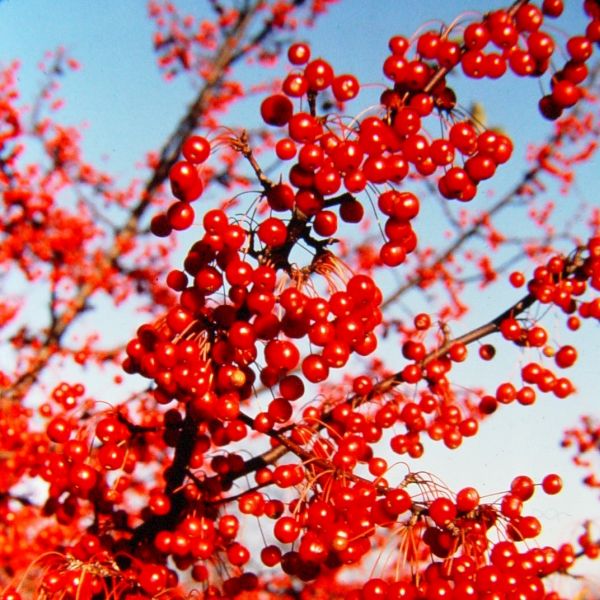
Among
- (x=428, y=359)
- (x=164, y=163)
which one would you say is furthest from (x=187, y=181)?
(x=164, y=163)

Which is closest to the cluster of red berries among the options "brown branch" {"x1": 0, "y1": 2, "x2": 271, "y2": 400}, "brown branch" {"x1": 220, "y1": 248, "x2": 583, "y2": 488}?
"brown branch" {"x1": 220, "y1": 248, "x2": 583, "y2": 488}

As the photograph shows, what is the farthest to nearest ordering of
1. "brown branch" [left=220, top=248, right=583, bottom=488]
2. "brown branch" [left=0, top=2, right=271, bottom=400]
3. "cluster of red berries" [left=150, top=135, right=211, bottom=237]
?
"brown branch" [left=0, top=2, right=271, bottom=400] < "brown branch" [left=220, top=248, right=583, bottom=488] < "cluster of red berries" [left=150, top=135, right=211, bottom=237]

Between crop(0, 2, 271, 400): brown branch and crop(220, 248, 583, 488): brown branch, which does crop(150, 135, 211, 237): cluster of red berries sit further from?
crop(0, 2, 271, 400): brown branch

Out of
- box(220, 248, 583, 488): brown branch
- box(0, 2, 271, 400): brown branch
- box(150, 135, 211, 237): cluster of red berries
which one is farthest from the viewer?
box(0, 2, 271, 400): brown branch

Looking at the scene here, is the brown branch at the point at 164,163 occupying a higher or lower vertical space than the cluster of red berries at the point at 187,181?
higher

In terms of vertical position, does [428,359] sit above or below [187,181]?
above

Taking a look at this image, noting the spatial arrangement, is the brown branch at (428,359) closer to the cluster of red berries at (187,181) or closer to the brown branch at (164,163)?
the cluster of red berries at (187,181)

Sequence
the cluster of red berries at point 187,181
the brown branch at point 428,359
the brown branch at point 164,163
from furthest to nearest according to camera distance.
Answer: the brown branch at point 164,163 < the brown branch at point 428,359 < the cluster of red berries at point 187,181

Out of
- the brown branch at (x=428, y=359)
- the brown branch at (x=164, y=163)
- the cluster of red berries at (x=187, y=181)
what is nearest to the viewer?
the cluster of red berries at (x=187, y=181)

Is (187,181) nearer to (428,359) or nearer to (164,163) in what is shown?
(428,359)

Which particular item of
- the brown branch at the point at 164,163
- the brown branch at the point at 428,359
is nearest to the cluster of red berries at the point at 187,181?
A: the brown branch at the point at 428,359

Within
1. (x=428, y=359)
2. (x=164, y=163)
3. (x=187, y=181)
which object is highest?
(x=164, y=163)

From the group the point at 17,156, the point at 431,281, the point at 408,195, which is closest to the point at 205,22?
the point at 17,156
